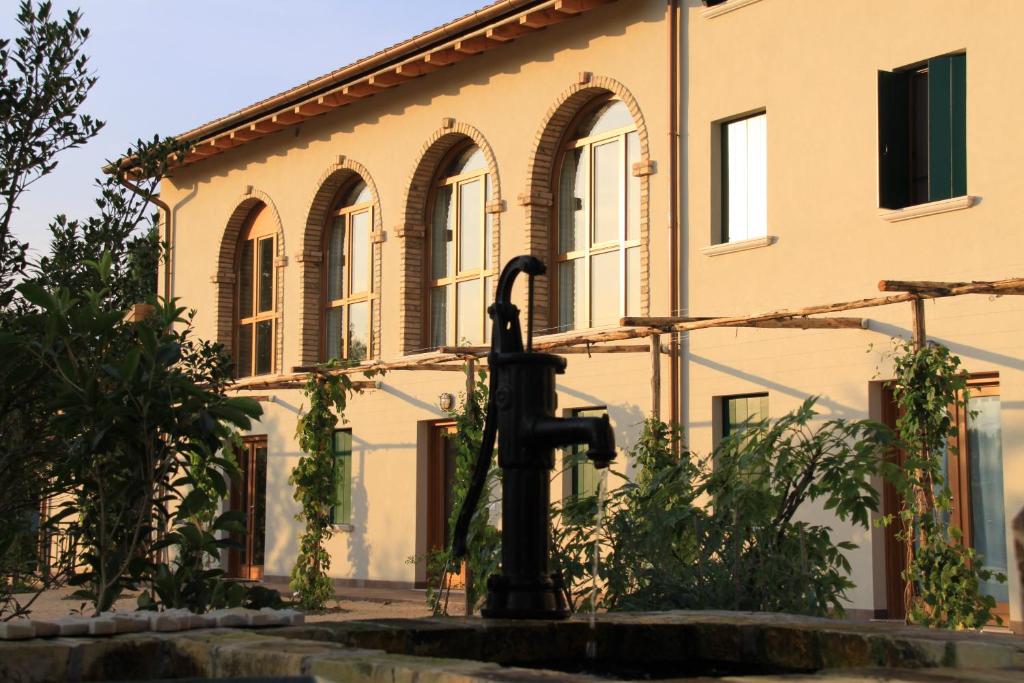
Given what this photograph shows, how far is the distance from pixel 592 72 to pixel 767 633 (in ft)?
41.9

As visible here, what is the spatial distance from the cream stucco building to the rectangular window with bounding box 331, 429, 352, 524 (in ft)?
0.33

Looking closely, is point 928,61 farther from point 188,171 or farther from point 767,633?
point 188,171

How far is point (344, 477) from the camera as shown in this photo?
21.0 meters

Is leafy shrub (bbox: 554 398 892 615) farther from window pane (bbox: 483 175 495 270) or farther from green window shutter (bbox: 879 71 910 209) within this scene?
window pane (bbox: 483 175 495 270)

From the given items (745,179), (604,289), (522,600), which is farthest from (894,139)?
(522,600)

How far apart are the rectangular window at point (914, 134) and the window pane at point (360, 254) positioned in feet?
28.5

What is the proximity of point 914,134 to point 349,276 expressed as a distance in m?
9.45

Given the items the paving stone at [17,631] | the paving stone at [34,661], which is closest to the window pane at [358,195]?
the paving stone at [17,631]

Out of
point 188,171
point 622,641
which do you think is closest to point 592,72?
point 188,171

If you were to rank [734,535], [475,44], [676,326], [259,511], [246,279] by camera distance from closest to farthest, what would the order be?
[734,535]
[676,326]
[475,44]
[259,511]
[246,279]

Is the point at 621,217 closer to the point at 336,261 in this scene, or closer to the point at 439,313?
the point at 439,313

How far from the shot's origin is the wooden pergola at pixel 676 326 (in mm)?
11781

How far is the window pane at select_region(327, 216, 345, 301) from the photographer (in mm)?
21453

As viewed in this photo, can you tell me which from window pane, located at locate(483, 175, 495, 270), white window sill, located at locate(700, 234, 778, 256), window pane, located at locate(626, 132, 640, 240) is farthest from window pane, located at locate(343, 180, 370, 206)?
white window sill, located at locate(700, 234, 778, 256)
